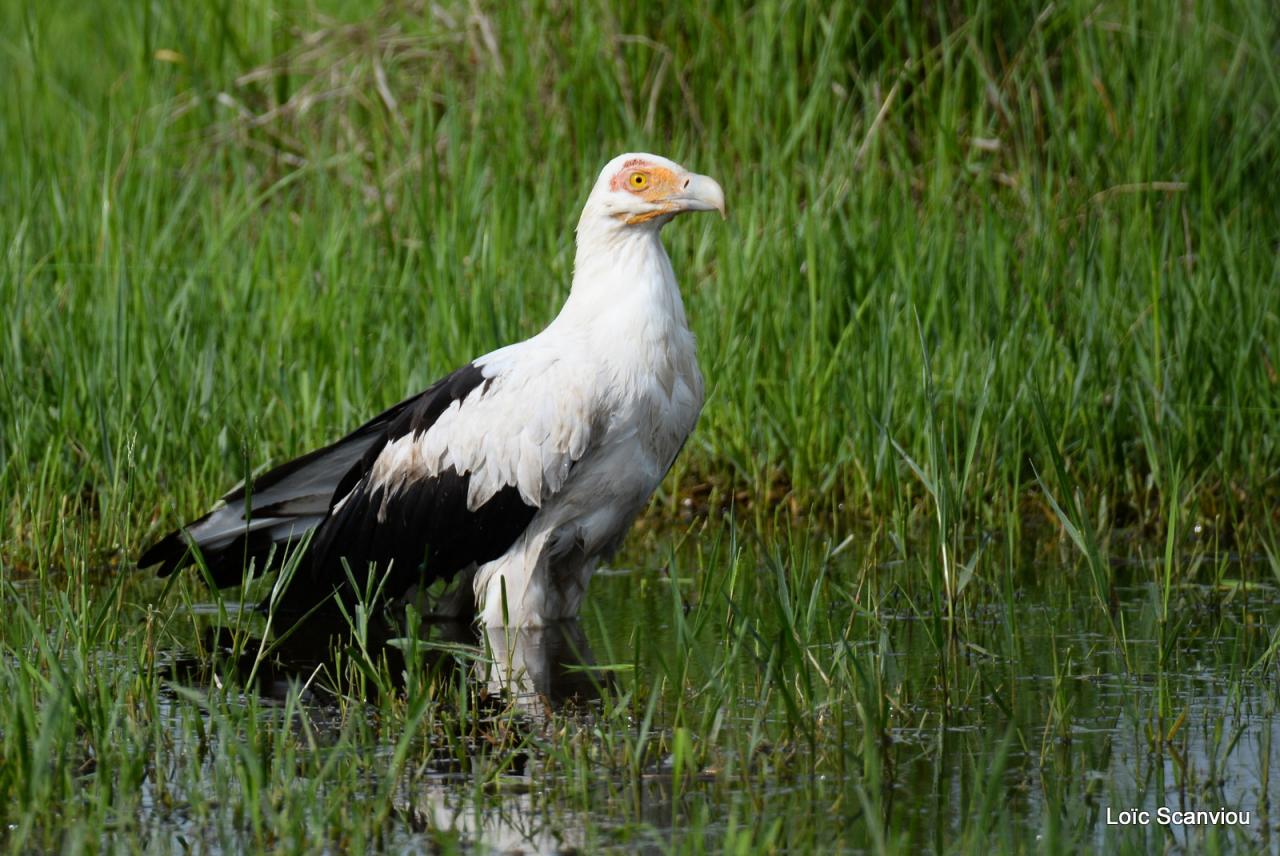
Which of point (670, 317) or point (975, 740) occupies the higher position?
point (670, 317)

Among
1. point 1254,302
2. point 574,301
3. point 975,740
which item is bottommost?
point 975,740

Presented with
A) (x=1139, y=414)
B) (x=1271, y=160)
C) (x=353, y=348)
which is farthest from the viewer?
(x=1271, y=160)

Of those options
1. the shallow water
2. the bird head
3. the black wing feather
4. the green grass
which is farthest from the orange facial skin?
the shallow water

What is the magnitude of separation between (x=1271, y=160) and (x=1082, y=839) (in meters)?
4.73

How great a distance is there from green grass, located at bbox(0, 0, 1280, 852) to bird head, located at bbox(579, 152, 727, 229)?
82 centimetres

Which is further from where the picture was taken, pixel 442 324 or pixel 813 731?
pixel 442 324

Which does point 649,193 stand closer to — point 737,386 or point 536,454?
point 536,454

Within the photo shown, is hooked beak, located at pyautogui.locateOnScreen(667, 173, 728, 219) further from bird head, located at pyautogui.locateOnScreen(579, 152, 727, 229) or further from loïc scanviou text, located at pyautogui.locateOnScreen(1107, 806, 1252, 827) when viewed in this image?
loïc scanviou text, located at pyautogui.locateOnScreen(1107, 806, 1252, 827)

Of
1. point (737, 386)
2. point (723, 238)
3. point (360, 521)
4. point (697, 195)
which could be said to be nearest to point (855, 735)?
point (697, 195)

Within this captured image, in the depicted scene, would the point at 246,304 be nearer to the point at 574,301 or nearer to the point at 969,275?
the point at 574,301

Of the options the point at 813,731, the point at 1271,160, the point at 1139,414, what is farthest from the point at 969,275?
the point at 813,731

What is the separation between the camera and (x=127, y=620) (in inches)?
195

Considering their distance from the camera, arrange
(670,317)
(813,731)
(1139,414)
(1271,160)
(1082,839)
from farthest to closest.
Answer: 1. (1271,160)
2. (1139,414)
3. (670,317)
4. (813,731)
5. (1082,839)

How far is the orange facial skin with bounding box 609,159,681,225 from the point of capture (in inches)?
190
